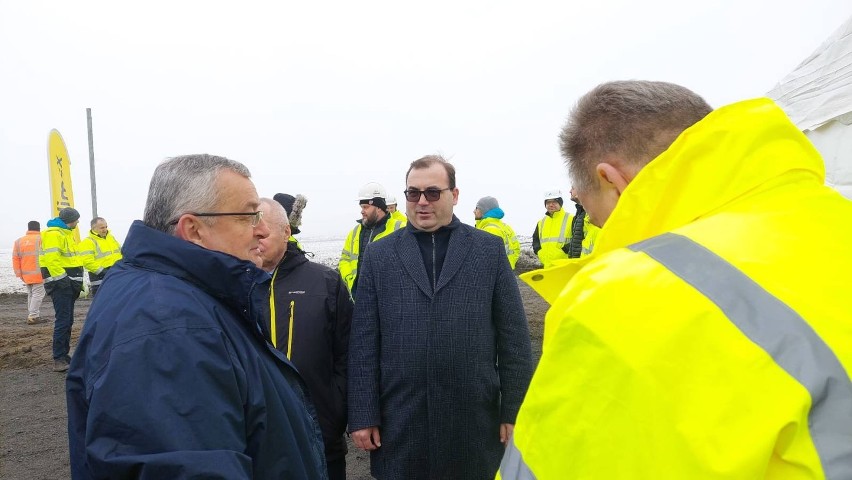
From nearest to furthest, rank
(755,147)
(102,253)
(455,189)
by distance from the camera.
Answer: (755,147), (455,189), (102,253)

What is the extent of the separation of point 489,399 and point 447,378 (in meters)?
0.24

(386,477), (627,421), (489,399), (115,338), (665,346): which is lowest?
(386,477)

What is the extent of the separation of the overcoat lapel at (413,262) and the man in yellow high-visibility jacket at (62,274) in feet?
21.9

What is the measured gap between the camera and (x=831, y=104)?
3766 millimetres

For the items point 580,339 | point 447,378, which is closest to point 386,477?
point 447,378

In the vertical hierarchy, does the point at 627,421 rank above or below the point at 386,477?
above

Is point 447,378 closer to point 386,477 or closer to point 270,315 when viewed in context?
point 386,477

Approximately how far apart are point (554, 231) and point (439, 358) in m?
6.71

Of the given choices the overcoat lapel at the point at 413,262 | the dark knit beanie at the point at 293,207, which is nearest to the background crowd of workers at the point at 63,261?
the dark knit beanie at the point at 293,207

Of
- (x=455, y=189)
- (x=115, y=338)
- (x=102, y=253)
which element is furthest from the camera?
(x=102, y=253)

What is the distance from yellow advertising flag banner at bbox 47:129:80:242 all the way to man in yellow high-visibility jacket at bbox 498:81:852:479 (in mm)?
14224

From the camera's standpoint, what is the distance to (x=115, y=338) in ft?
4.37

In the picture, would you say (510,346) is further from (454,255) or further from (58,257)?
(58,257)

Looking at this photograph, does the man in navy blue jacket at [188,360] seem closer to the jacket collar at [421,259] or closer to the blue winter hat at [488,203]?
the jacket collar at [421,259]
